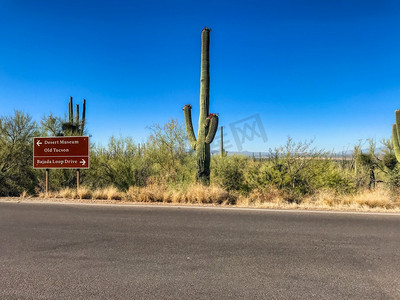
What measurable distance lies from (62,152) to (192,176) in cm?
602

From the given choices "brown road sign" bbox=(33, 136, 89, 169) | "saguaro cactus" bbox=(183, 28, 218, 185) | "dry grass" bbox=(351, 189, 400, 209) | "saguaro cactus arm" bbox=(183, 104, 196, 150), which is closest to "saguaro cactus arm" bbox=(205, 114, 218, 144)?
"saguaro cactus" bbox=(183, 28, 218, 185)

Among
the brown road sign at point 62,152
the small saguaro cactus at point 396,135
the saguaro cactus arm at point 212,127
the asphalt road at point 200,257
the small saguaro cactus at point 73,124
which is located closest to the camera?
the asphalt road at point 200,257

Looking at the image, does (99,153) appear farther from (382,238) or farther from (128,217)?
(382,238)

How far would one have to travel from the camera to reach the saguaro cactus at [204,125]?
1199 cm

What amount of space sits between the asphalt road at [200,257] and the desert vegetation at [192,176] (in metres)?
2.95

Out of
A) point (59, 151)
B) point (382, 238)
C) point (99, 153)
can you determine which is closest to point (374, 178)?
point (382, 238)

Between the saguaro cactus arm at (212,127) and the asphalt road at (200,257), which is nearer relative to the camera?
the asphalt road at (200,257)

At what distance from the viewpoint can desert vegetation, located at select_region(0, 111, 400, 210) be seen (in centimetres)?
1048

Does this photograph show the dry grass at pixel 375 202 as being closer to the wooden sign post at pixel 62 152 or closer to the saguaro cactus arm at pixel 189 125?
the saguaro cactus arm at pixel 189 125

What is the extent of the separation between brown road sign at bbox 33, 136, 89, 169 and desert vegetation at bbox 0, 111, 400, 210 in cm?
118

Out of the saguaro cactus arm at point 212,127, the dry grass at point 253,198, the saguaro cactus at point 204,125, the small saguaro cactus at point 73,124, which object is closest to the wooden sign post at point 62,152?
the dry grass at point 253,198

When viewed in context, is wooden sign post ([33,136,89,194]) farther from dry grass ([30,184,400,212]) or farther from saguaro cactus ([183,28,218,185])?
saguaro cactus ([183,28,218,185])

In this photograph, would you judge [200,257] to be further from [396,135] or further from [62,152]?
[396,135]

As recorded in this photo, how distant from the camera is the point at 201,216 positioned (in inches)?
→ 302
